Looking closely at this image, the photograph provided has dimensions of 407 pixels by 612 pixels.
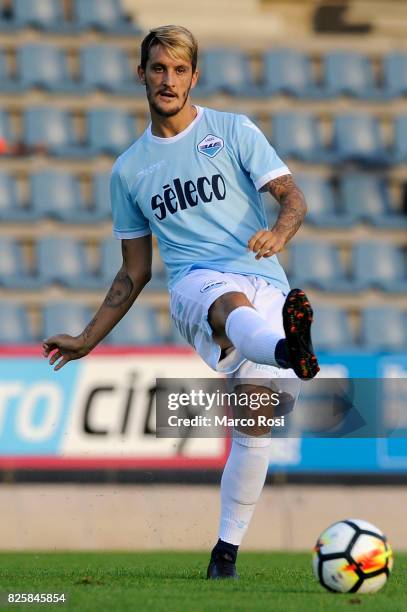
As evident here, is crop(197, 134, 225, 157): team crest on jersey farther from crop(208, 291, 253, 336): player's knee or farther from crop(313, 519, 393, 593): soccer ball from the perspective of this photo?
crop(313, 519, 393, 593): soccer ball

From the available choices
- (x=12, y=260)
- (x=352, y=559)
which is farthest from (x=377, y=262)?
(x=352, y=559)

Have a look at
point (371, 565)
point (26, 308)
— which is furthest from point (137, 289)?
point (26, 308)

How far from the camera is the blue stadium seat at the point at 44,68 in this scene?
13805 millimetres

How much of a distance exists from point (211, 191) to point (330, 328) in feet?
22.6

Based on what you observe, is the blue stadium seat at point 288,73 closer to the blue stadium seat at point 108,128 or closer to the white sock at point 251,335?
the blue stadium seat at point 108,128

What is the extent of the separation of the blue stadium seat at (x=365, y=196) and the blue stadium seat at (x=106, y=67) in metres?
2.40

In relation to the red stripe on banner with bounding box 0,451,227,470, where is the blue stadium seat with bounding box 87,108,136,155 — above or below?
above

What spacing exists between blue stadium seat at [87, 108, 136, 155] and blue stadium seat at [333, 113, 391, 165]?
221cm

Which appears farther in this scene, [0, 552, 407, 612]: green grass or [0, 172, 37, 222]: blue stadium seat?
[0, 172, 37, 222]: blue stadium seat

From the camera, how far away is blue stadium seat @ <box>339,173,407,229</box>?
45.0 ft

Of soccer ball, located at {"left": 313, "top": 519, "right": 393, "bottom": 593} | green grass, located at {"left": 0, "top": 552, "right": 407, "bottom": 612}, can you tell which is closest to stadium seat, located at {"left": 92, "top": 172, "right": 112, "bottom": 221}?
green grass, located at {"left": 0, "top": 552, "right": 407, "bottom": 612}

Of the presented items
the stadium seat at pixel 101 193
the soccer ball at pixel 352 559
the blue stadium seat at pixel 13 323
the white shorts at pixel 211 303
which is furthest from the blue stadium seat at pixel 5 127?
the soccer ball at pixel 352 559

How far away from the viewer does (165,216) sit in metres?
5.81

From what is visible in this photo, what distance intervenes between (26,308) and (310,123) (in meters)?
3.83
